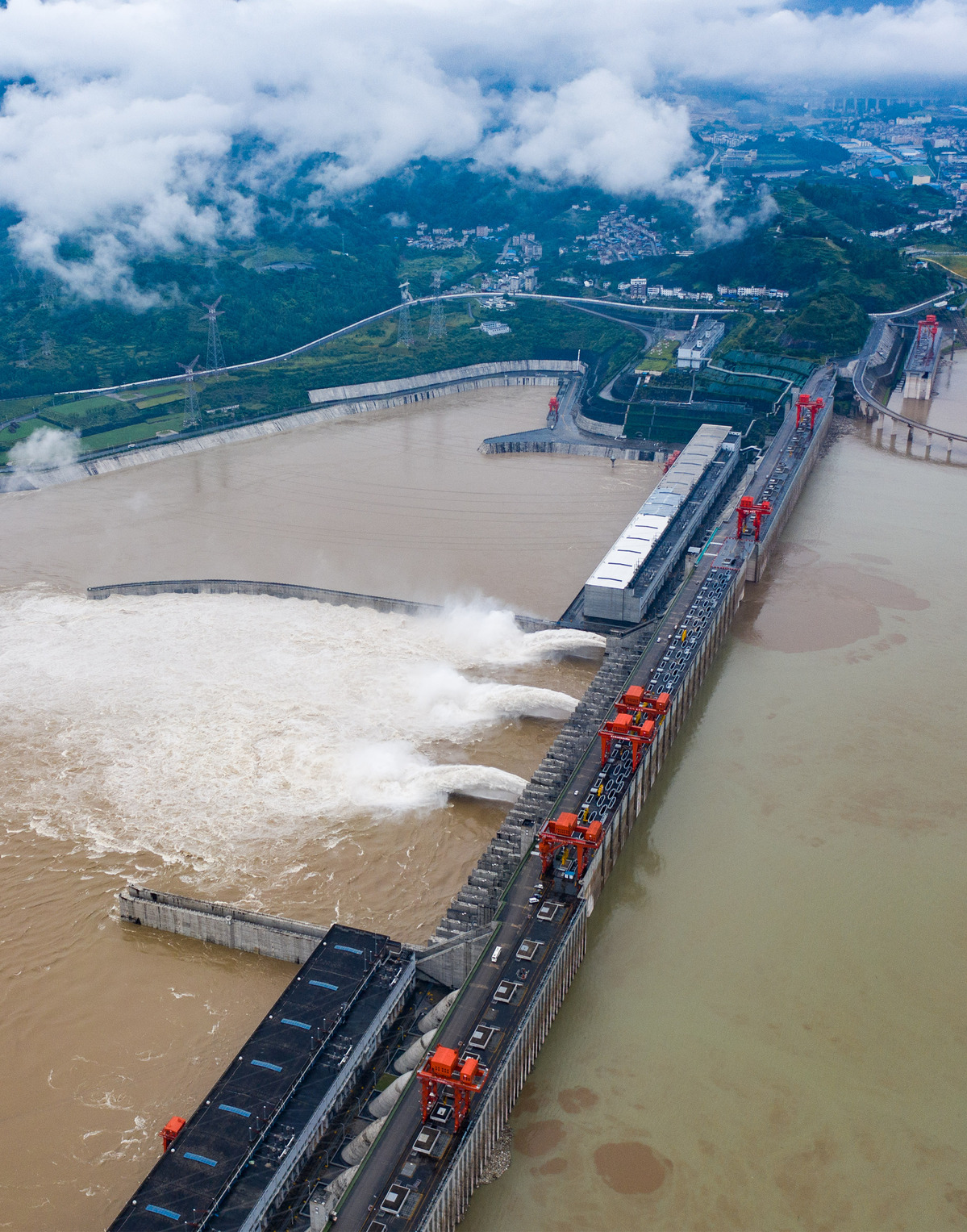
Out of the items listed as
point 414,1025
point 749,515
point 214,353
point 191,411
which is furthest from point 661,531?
point 214,353

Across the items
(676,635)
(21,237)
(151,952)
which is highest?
(21,237)

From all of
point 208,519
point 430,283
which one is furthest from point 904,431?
point 430,283

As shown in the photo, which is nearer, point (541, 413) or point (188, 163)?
point (541, 413)

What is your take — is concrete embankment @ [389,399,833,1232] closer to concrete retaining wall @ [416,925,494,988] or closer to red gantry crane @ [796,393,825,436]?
concrete retaining wall @ [416,925,494,988]

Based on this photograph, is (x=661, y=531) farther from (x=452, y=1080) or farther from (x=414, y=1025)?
(x=452, y=1080)

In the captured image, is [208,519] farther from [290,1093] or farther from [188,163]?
[188,163]

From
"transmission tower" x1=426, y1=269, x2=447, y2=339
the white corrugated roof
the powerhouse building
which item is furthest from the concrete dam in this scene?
"transmission tower" x1=426, y1=269, x2=447, y2=339

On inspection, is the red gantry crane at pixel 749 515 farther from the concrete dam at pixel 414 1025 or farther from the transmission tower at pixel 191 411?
the transmission tower at pixel 191 411
